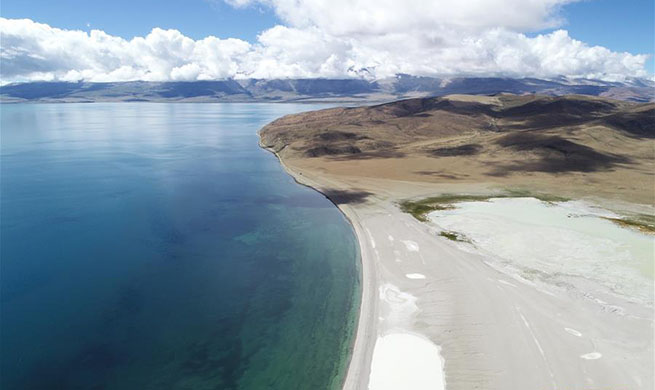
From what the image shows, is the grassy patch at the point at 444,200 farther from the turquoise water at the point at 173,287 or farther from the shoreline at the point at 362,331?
the turquoise water at the point at 173,287

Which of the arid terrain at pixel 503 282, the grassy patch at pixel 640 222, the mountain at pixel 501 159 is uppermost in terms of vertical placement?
the mountain at pixel 501 159

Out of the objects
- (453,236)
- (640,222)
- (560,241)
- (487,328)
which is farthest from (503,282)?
(640,222)

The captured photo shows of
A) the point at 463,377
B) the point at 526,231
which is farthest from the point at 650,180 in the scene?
the point at 463,377

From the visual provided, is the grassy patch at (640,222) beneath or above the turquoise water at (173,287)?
above

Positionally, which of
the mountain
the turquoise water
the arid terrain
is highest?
the mountain

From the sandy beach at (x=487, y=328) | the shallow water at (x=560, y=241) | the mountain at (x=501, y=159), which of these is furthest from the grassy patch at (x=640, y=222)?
the sandy beach at (x=487, y=328)

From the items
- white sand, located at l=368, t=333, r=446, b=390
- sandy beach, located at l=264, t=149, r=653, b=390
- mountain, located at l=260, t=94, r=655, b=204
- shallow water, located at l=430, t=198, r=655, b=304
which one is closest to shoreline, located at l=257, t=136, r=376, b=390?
sandy beach, located at l=264, t=149, r=653, b=390

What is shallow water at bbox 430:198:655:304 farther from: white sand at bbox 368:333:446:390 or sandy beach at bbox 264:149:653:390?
white sand at bbox 368:333:446:390
